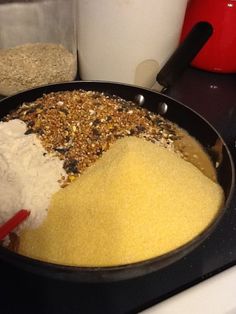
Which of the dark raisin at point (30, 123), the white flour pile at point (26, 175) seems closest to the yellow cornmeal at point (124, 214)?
the white flour pile at point (26, 175)

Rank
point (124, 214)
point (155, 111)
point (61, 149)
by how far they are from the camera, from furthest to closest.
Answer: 1. point (155, 111)
2. point (61, 149)
3. point (124, 214)

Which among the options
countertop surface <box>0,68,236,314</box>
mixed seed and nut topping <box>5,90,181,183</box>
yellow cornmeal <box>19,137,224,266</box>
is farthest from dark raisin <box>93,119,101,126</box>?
countertop surface <box>0,68,236,314</box>

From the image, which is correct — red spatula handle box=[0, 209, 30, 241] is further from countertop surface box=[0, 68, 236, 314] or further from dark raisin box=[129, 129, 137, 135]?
dark raisin box=[129, 129, 137, 135]

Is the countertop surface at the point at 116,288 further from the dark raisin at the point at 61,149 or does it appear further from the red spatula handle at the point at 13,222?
the dark raisin at the point at 61,149

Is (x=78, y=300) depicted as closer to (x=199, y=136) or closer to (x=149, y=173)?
(x=149, y=173)

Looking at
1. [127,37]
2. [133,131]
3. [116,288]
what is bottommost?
[116,288]

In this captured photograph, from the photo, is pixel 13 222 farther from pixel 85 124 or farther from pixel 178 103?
pixel 178 103

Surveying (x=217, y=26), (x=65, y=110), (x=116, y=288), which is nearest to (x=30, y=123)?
(x=65, y=110)
